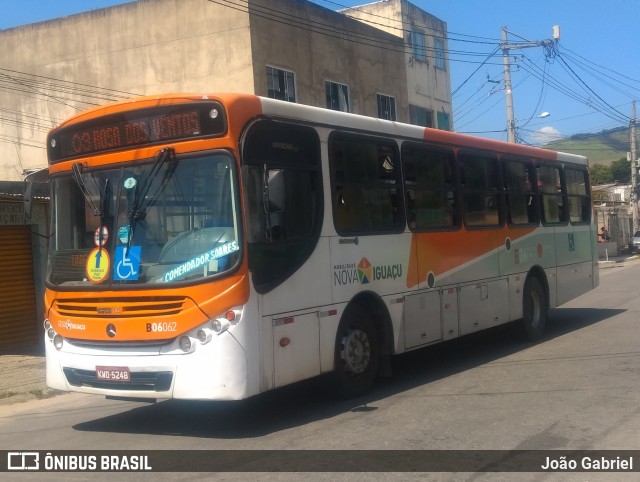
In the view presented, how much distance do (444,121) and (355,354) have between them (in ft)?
91.4

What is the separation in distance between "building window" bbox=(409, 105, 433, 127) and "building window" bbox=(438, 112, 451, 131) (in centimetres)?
83

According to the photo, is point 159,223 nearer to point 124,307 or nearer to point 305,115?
point 124,307

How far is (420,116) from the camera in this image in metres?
33.2

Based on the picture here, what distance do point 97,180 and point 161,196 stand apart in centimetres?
89

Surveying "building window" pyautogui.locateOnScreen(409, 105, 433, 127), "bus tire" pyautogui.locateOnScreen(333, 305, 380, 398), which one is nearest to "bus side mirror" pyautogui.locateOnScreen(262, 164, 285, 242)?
"bus tire" pyautogui.locateOnScreen(333, 305, 380, 398)

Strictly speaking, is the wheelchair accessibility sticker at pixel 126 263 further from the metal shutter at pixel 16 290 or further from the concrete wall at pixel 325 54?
the concrete wall at pixel 325 54

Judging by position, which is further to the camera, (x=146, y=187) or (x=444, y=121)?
(x=444, y=121)

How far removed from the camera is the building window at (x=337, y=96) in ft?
86.2

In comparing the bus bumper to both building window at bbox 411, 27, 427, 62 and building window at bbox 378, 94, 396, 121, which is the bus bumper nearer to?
building window at bbox 378, 94, 396, 121

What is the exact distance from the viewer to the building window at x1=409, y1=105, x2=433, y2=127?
106ft

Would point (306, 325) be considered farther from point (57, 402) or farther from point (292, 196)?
point (57, 402)

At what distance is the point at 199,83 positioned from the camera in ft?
79.1

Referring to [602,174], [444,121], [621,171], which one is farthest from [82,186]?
[621,171]

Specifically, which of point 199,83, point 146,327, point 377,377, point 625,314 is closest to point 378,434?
point 146,327
